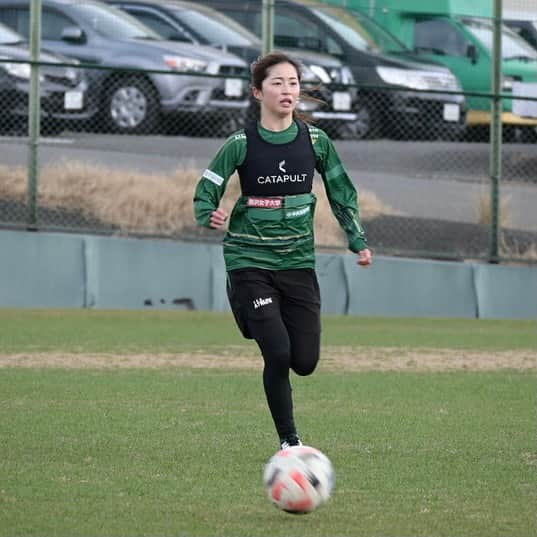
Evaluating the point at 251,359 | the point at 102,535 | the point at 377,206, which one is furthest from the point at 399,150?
the point at 102,535

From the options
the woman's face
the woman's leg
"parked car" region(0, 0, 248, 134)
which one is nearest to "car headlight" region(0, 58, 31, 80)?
"parked car" region(0, 0, 248, 134)

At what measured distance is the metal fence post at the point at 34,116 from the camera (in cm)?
1788

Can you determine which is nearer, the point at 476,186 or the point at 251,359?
the point at 251,359

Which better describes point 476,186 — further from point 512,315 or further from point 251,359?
point 251,359

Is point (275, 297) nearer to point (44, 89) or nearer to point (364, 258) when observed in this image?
point (364, 258)

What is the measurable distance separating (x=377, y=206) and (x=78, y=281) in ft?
13.1

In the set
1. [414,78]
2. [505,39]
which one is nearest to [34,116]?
[414,78]

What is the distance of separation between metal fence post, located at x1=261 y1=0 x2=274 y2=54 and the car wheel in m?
1.53

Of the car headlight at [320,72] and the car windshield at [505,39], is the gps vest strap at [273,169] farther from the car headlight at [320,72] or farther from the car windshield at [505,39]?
the car windshield at [505,39]

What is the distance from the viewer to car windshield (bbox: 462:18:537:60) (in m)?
19.8

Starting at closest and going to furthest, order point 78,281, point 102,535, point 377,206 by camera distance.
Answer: point 102,535 < point 78,281 < point 377,206

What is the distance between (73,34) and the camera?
60.5ft

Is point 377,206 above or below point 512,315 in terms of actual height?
above

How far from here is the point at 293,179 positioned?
7664 millimetres
